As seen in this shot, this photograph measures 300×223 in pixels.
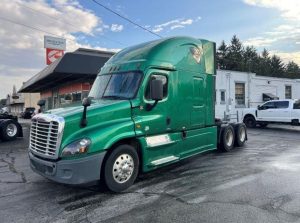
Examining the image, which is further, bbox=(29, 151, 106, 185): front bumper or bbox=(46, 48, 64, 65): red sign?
bbox=(46, 48, 64, 65): red sign

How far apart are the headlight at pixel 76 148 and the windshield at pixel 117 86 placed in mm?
1523

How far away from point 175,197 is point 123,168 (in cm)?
118

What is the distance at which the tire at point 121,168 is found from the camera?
6.07m

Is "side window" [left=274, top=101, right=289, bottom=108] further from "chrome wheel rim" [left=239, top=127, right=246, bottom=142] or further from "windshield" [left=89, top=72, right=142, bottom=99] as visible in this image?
"windshield" [left=89, top=72, right=142, bottom=99]

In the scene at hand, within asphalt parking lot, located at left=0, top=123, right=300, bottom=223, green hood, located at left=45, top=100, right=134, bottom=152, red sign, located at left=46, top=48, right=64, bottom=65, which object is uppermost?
red sign, located at left=46, top=48, right=64, bottom=65

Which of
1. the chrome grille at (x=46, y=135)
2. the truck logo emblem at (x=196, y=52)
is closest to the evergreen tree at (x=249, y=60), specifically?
the truck logo emblem at (x=196, y=52)

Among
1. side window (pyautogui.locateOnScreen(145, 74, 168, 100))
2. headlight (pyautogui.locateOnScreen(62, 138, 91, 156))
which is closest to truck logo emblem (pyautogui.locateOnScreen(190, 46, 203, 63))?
side window (pyautogui.locateOnScreen(145, 74, 168, 100))

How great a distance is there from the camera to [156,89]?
21.9 ft

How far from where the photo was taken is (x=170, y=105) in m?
7.45

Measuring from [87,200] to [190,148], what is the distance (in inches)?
132

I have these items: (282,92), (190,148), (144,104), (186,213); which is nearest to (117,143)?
(144,104)

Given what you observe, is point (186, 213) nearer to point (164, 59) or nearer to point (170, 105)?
point (170, 105)

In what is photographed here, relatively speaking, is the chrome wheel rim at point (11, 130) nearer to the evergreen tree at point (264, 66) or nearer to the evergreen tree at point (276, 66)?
the evergreen tree at point (264, 66)

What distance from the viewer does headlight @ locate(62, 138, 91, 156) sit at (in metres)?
5.66
